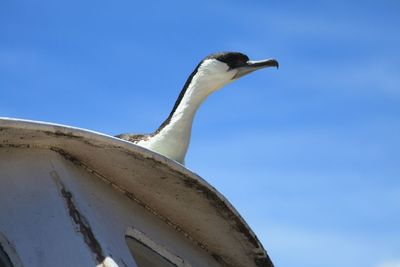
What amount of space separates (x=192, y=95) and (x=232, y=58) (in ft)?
2.35

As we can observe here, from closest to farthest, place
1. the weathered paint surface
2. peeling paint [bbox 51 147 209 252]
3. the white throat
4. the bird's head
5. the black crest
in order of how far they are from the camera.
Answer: the weathered paint surface
peeling paint [bbox 51 147 209 252]
the white throat
the bird's head
the black crest

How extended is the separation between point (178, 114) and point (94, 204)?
16.0 ft

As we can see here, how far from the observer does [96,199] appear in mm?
4195

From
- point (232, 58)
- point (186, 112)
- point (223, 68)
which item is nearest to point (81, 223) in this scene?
point (186, 112)

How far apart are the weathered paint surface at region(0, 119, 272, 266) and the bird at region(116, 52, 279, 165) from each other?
12.0 ft

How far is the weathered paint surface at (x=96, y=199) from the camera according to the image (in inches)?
149

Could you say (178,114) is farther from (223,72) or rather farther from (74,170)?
(74,170)

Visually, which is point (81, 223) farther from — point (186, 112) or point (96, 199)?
point (186, 112)

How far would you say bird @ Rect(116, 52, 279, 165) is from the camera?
8.52 m

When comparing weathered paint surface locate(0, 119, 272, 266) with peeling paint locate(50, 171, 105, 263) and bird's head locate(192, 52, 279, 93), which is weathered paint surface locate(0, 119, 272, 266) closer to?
peeling paint locate(50, 171, 105, 263)

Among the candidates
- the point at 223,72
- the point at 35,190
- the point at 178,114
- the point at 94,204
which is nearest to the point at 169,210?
the point at 94,204

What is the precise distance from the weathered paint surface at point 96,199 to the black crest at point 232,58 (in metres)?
4.97

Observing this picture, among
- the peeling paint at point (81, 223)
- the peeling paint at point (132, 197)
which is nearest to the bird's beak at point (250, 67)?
the peeling paint at point (132, 197)

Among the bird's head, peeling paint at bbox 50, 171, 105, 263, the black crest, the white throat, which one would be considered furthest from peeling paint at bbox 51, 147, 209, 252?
the black crest
